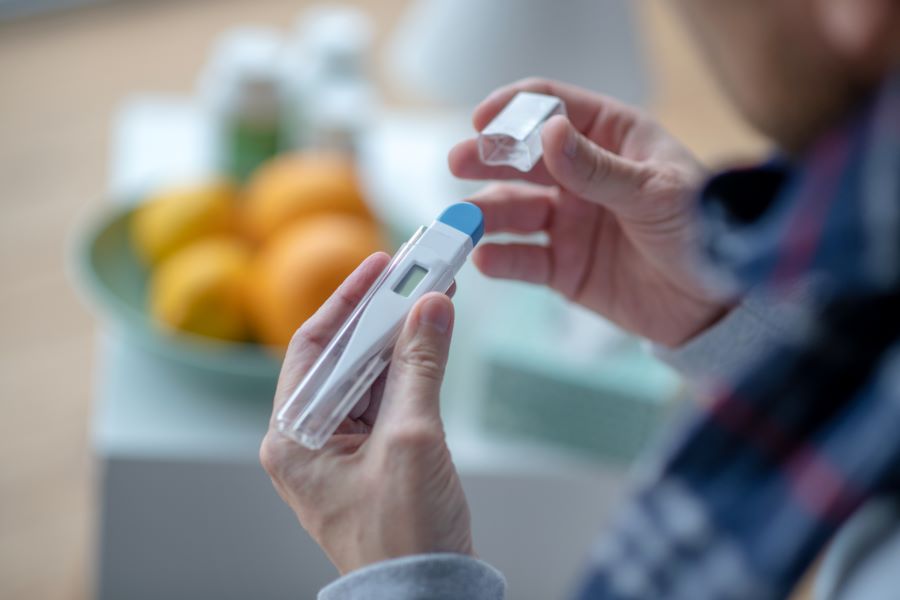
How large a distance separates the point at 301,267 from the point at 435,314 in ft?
0.91

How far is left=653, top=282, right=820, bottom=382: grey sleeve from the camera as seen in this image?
0.45 metres

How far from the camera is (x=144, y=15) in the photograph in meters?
1.57

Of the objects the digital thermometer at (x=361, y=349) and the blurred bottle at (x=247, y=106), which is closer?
the digital thermometer at (x=361, y=349)

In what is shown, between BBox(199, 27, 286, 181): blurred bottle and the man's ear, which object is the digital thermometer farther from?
BBox(199, 27, 286, 181): blurred bottle

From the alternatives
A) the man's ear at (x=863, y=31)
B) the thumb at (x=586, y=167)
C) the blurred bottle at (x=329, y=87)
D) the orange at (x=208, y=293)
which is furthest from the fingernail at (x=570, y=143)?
the blurred bottle at (x=329, y=87)

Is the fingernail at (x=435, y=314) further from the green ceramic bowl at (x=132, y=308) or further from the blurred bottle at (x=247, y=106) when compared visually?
the blurred bottle at (x=247, y=106)

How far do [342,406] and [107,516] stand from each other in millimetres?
456

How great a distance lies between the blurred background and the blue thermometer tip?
0.61 ft

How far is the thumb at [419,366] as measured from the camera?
0.31m

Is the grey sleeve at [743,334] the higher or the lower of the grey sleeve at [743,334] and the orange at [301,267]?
the higher

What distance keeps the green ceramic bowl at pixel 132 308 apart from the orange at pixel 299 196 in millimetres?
81

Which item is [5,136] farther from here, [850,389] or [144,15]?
[850,389]

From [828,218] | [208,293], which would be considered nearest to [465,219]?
[828,218]

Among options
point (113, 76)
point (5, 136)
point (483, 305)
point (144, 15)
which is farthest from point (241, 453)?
point (144, 15)
